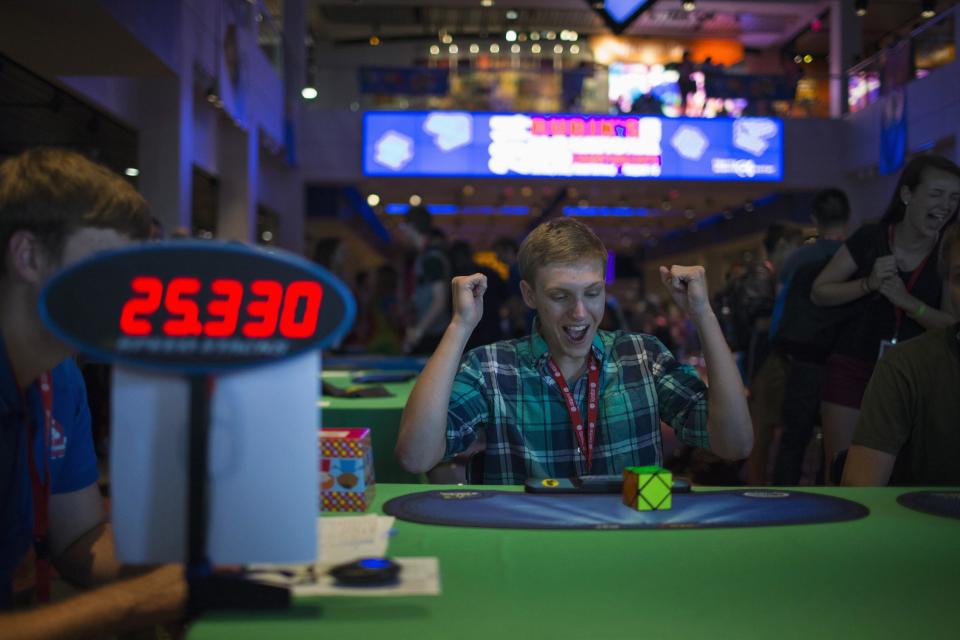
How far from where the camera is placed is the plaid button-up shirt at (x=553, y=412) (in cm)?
183

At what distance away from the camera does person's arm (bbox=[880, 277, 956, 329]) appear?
262 cm

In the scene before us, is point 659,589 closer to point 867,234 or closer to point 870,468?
point 870,468

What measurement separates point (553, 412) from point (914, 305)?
1418 mm

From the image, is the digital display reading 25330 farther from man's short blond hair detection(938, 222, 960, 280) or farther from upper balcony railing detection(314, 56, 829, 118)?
upper balcony railing detection(314, 56, 829, 118)

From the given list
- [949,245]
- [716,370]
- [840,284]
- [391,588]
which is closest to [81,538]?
[391,588]

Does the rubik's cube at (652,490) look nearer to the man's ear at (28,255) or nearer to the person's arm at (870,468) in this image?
the person's arm at (870,468)

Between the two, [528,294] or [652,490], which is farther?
[528,294]

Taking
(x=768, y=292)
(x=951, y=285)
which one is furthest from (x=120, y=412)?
(x=768, y=292)

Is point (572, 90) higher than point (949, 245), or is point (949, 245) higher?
point (572, 90)

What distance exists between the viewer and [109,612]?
34.1 inches

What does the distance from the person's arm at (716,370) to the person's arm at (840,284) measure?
51.2 inches

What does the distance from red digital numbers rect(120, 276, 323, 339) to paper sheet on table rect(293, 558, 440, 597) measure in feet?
0.96

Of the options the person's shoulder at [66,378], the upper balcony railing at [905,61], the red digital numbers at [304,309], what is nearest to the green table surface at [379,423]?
the person's shoulder at [66,378]

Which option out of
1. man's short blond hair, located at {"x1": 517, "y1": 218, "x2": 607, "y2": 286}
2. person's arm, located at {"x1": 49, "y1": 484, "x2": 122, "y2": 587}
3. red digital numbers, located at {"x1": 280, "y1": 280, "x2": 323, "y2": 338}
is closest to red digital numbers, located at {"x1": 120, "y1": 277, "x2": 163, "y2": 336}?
red digital numbers, located at {"x1": 280, "y1": 280, "x2": 323, "y2": 338}
